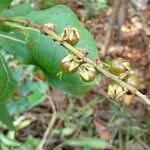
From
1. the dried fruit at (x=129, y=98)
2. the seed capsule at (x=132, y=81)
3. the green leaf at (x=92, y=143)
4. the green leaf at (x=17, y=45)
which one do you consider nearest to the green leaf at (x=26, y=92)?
the green leaf at (x=92, y=143)

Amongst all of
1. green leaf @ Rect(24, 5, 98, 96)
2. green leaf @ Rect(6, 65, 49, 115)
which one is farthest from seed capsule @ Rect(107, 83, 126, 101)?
green leaf @ Rect(6, 65, 49, 115)

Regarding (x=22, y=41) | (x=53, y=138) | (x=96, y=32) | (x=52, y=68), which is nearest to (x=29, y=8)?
(x=22, y=41)

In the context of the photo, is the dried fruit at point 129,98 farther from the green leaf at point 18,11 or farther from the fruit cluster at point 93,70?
the green leaf at point 18,11

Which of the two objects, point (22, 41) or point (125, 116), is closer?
point (22, 41)

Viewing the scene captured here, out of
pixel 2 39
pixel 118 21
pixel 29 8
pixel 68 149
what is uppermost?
pixel 2 39

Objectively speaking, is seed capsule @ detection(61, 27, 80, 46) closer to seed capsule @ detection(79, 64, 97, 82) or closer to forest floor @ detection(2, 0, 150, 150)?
seed capsule @ detection(79, 64, 97, 82)

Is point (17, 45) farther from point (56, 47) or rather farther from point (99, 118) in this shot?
point (99, 118)

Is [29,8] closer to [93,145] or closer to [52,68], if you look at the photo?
[52,68]
